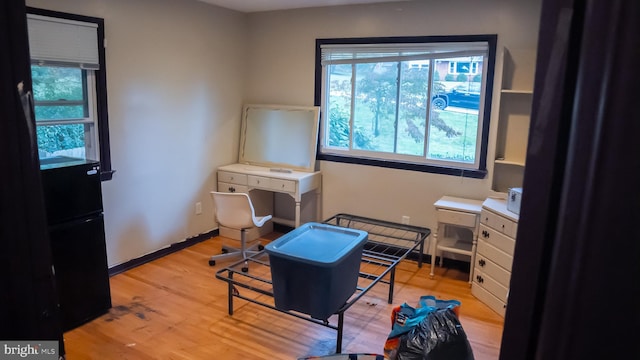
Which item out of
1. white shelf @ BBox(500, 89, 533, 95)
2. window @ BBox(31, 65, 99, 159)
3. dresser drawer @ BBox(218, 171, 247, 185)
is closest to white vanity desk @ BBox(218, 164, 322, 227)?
dresser drawer @ BBox(218, 171, 247, 185)

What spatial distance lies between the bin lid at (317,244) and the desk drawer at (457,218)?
1.13 metres

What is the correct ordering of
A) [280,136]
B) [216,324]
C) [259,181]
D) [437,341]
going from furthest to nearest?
[280,136] < [259,181] < [216,324] < [437,341]

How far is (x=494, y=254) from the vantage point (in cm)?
340

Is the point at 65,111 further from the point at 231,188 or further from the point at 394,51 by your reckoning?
the point at 394,51

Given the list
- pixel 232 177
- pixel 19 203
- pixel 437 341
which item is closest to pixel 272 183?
pixel 232 177

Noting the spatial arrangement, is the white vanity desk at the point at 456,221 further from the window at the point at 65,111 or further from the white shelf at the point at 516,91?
the window at the point at 65,111

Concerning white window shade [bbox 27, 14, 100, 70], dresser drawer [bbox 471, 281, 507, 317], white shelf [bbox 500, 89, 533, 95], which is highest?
white window shade [bbox 27, 14, 100, 70]

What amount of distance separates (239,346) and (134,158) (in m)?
2.00

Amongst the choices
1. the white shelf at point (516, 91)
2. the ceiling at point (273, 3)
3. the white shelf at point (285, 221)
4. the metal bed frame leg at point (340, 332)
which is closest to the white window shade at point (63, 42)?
the ceiling at point (273, 3)

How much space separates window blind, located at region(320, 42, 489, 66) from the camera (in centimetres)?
389

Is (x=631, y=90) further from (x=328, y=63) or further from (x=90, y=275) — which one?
(x=328, y=63)

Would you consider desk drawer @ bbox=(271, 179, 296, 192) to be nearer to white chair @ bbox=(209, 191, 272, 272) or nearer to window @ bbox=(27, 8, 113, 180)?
white chair @ bbox=(209, 191, 272, 272)

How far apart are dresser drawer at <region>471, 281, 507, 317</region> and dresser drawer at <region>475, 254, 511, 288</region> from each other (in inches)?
5.6

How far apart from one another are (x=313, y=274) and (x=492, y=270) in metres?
1.65
